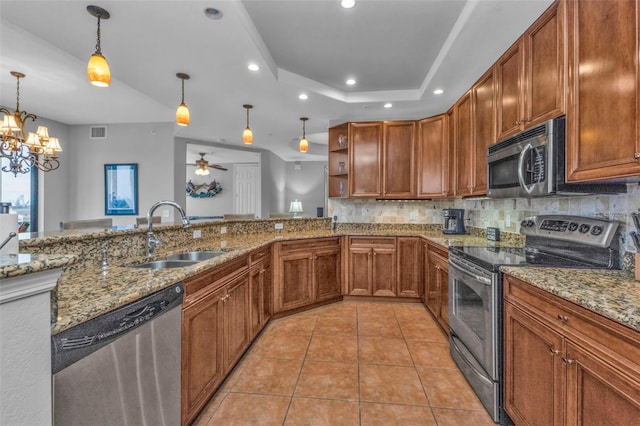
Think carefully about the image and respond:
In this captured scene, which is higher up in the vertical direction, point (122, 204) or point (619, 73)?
point (619, 73)

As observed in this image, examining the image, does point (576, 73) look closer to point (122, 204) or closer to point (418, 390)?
point (418, 390)

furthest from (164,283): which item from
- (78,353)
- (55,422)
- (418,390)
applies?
(418,390)

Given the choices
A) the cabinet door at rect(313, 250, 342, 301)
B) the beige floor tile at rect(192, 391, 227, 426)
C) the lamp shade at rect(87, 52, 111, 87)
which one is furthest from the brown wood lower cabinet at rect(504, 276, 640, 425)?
the lamp shade at rect(87, 52, 111, 87)

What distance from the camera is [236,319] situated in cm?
215

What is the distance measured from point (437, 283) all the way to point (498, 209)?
3.12ft

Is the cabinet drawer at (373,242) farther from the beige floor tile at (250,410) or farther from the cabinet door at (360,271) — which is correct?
the beige floor tile at (250,410)

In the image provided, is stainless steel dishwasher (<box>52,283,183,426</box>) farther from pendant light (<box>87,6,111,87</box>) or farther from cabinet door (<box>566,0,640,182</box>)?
cabinet door (<box>566,0,640,182</box>)

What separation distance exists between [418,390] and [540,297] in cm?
106

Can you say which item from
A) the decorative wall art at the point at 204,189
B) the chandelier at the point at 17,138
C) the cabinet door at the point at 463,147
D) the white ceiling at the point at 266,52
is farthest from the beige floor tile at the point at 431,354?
the decorative wall art at the point at 204,189

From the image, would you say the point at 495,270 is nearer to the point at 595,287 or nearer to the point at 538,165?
the point at 595,287

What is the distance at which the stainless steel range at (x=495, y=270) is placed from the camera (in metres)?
1.64

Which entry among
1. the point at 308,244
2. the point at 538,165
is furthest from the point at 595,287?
the point at 308,244

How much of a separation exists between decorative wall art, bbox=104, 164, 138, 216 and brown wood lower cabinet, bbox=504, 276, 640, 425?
5.27 meters

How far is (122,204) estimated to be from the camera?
4.88m
